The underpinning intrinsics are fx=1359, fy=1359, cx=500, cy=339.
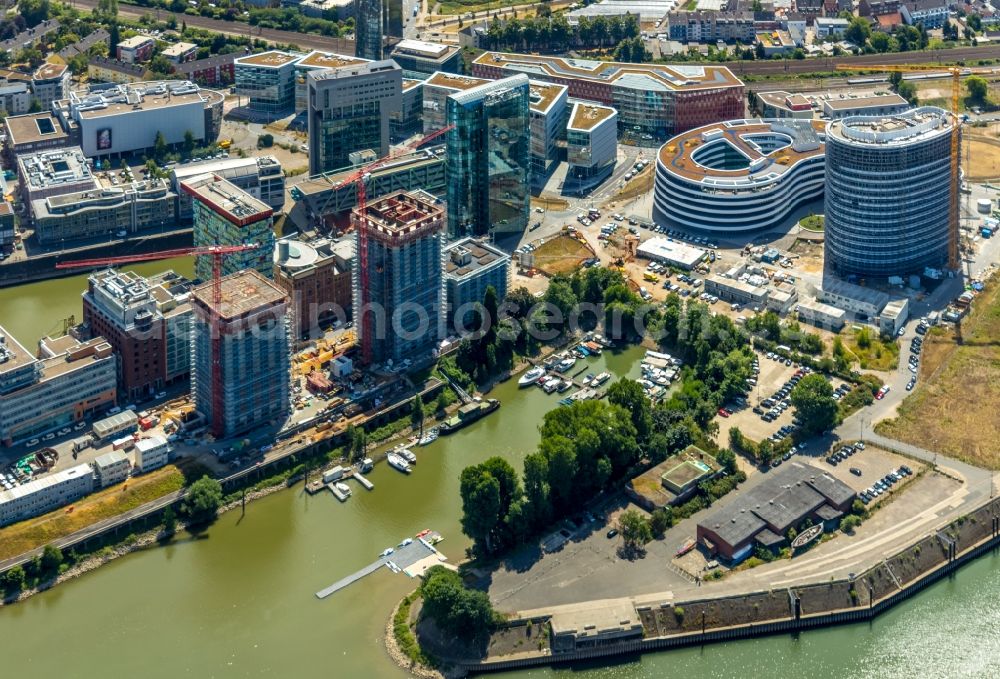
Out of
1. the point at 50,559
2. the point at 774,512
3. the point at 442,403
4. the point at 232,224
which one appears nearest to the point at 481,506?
the point at 442,403

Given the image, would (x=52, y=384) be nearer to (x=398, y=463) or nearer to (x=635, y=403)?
(x=398, y=463)

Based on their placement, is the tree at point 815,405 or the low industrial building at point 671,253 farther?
the low industrial building at point 671,253

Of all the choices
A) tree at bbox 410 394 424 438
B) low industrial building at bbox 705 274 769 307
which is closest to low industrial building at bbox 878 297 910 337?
low industrial building at bbox 705 274 769 307

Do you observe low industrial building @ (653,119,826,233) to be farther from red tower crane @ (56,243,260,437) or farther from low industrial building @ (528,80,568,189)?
red tower crane @ (56,243,260,437)

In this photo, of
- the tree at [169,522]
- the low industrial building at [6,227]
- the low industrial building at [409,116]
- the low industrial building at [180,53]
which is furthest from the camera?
the low industrial building at [180,53]

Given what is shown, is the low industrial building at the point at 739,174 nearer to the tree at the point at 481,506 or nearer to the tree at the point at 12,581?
the tree at the point at 481,506

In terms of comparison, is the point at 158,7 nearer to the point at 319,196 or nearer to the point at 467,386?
the point at 319,196

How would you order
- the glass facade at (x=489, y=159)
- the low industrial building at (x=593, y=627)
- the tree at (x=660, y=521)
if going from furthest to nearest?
the glass facade at (x=489, y=159), the tree at (x=660, y=521), the low industrial building at (x=593, y=627)

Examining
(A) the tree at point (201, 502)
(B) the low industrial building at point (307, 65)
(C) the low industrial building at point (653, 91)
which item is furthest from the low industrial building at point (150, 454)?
(C) the low industrial building at point (653, 91)
